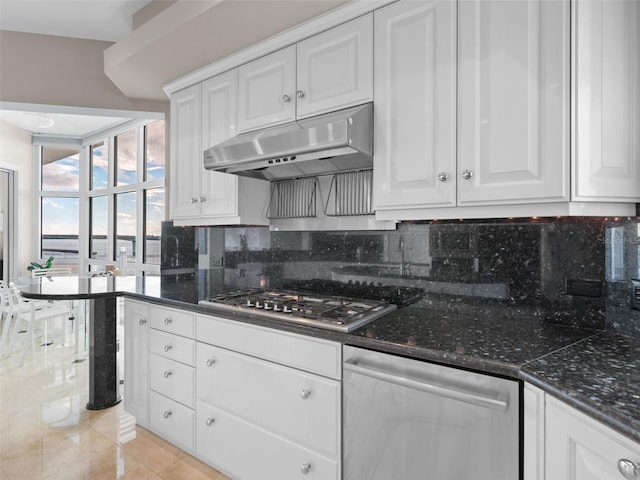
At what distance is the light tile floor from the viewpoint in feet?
6.59

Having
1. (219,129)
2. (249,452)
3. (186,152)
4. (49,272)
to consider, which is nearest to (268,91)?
(219,129)

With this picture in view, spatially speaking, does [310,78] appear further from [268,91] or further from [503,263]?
[503,263]

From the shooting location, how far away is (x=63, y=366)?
348cm

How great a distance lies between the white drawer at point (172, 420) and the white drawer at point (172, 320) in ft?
1.38

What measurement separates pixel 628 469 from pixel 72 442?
2709mm

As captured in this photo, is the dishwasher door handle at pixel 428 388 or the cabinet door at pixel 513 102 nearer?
the dishwasher door handle at pixel 428 388

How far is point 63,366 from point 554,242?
159 inches

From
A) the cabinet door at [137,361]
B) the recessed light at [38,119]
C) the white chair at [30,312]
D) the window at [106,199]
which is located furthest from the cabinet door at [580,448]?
the recessed light at [38,119]

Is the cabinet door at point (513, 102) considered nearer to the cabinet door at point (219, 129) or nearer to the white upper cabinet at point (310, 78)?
the white upper cabinet at point (310, 78)

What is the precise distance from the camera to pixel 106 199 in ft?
17.0

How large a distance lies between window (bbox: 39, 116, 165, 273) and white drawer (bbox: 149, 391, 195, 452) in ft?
7.22

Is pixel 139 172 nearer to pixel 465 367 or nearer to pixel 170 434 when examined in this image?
pixel 170 434

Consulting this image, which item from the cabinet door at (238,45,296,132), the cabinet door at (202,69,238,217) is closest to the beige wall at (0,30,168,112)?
the cabinet door at (202,69,238,217)

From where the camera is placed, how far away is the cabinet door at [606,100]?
1.26 meters
